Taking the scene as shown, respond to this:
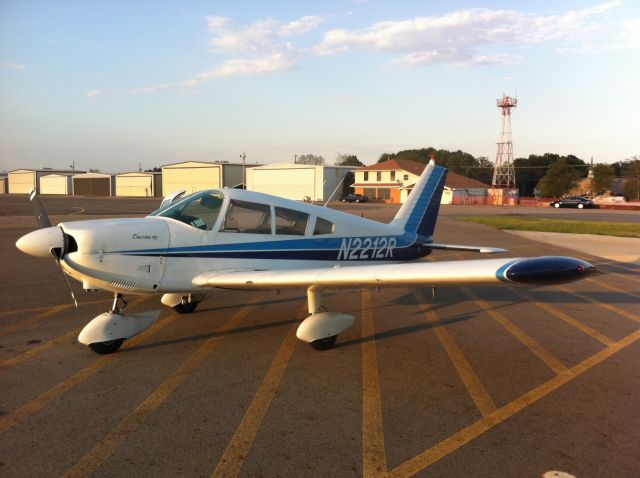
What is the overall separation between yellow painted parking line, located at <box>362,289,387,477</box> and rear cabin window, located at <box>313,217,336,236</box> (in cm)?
160

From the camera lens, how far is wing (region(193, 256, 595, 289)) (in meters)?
4.02

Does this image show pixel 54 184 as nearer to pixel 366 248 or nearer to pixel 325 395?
pixel 366 248

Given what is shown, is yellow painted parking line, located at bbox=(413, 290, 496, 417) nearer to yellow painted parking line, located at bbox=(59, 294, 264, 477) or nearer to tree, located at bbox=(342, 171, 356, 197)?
yellow painted parking line, located at bbox=(59, 294, 264, 477)

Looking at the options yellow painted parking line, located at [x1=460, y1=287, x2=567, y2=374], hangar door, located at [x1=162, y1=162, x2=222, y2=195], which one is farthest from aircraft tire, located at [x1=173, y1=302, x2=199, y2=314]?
hangar door, located at [x1=162, y1=162, x2=222, y2=195]

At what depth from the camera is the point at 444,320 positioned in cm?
737

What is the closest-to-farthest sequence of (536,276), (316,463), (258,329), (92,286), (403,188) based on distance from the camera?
(316,463) < (536,276) < (92,286) < (258,329) < (403,188)

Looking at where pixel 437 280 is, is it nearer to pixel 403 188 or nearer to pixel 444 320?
pixel 444 320

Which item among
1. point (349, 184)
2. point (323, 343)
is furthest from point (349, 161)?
point (323, 343)

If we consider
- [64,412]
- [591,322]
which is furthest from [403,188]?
[64,412]

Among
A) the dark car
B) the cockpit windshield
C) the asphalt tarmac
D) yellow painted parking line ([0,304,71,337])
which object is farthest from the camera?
the dark car

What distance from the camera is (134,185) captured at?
9825 centimetres

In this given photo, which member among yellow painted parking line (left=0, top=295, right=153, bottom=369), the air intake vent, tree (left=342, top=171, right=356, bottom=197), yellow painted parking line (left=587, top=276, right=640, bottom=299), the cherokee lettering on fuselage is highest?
A: tree (left=342, top=171, right=356, bottom=197)

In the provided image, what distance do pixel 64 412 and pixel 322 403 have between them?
2274 mm

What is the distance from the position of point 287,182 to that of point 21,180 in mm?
84364
